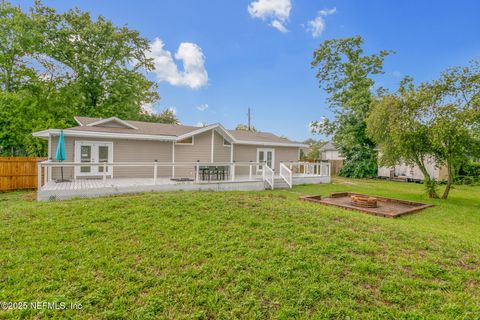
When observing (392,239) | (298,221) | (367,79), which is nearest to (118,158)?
(298,221)

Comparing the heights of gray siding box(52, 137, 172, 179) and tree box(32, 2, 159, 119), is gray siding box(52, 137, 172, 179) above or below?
below

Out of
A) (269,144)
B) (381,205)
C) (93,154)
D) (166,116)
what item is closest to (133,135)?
(93,154)

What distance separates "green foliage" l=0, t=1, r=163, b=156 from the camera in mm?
17469

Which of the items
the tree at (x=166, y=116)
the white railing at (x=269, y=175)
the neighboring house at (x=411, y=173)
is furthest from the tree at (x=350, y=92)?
the tree at (x=166, y=116)

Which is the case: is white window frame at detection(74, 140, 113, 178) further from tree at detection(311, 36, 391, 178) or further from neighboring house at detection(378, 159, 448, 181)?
tree at detection(311, 36, 391, 178)

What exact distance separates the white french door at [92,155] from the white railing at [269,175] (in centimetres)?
786

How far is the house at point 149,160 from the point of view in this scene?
407 inches

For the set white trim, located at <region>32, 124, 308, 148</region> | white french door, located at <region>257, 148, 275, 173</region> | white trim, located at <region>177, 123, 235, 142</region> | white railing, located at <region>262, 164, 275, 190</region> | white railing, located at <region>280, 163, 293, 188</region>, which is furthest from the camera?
white french door, located at <region>257, 148, 275, 173</region>

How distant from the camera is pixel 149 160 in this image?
43.7 feet

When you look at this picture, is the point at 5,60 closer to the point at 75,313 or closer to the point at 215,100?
the point at 215,100

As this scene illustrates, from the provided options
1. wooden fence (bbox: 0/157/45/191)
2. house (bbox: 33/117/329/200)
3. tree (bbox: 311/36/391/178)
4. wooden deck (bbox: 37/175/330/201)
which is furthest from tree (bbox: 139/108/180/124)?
wooden deck (bbox: 37/175/330/201)

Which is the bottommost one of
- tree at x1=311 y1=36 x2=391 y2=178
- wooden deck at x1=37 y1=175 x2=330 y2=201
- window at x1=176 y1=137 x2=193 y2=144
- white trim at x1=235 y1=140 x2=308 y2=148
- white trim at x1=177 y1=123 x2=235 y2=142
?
wooden deck at x1=37 y1=175 x2=330 y2=201

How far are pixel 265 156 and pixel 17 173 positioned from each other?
44.9ft

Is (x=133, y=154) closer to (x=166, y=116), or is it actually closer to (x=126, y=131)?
(x=126, y=131)
